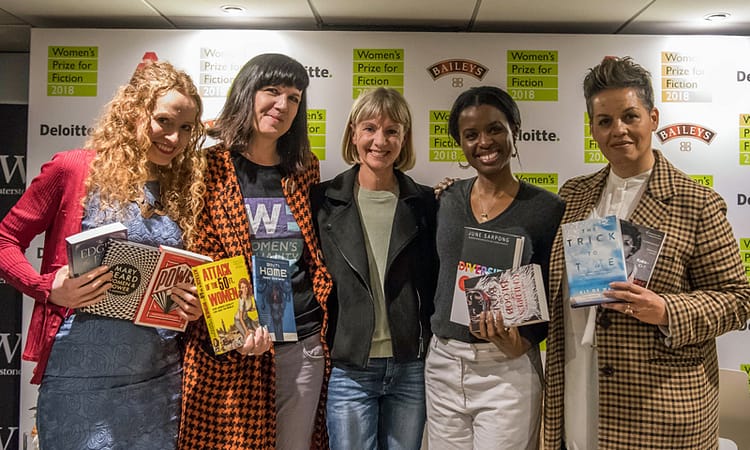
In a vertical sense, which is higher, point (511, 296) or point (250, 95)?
point (250, 95)

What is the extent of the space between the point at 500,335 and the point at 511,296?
160 mm

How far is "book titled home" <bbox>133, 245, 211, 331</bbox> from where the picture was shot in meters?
1.95

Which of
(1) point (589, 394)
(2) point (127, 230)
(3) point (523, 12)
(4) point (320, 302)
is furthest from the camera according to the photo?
(3) point (523, 12)

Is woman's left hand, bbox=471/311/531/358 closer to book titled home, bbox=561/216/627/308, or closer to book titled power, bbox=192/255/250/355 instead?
book titled home, bbox=561/216/627/308

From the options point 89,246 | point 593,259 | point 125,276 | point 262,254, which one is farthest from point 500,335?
point 89,246

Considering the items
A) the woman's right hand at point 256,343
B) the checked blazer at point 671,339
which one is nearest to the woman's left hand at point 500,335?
the checked blazer at point 671,339

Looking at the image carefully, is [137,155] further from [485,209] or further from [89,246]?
[485,209]

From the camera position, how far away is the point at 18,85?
451 centimetres

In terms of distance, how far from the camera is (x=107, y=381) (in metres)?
1.95

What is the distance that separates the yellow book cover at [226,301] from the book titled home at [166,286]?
0.04 meters

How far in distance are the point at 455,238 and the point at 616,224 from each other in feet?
2.14

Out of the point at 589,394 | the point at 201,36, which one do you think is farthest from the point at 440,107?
the point at 589,394

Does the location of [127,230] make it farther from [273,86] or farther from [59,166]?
[273,86]

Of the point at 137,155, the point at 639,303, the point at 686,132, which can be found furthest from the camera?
the point at 686,132
